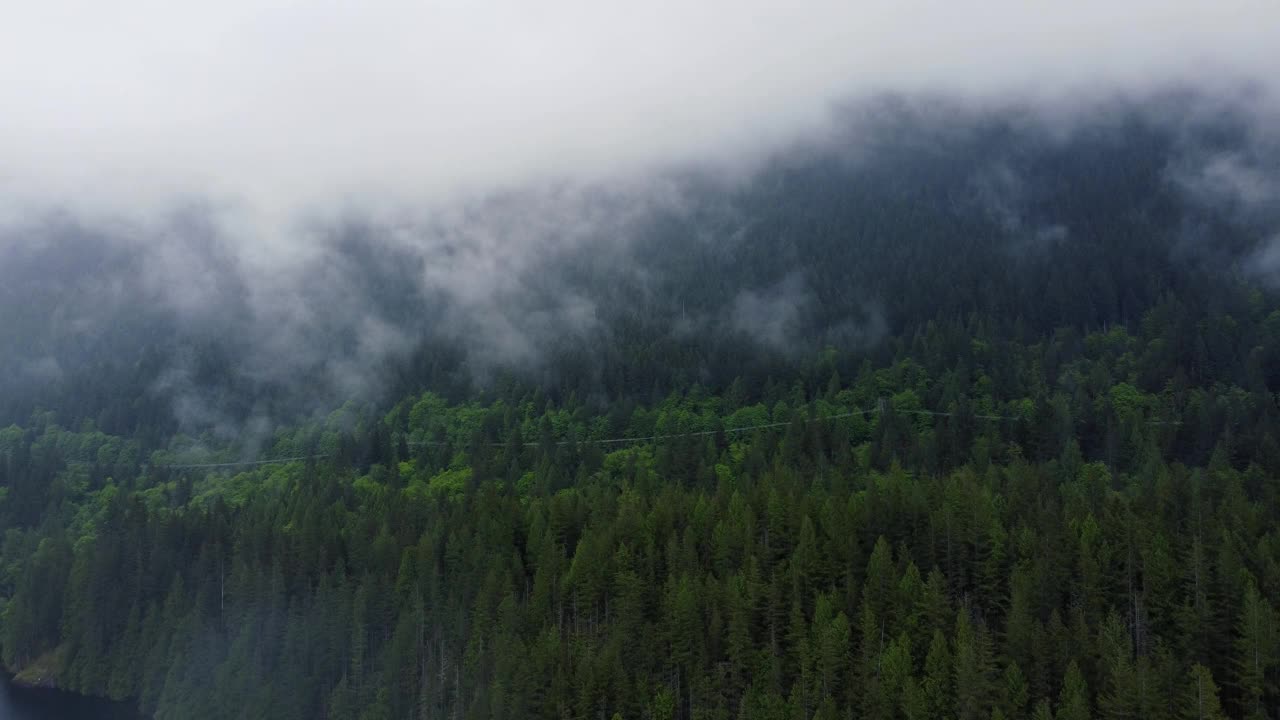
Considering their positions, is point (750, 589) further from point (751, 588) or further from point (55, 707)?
point (55, 707)

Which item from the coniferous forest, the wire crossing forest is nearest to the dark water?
the coniferous forest

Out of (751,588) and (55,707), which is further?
(55,707)

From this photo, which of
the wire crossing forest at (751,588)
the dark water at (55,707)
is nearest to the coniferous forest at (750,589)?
the wire crossing forest at (751,588)

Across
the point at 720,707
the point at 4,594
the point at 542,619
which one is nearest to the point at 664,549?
the point at 542,619

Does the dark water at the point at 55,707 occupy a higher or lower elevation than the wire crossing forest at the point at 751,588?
lower

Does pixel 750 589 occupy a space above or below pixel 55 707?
above

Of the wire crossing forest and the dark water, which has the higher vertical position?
the wire crossing forest

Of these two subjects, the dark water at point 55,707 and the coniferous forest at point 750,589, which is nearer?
the coniferous forest at point 750,589

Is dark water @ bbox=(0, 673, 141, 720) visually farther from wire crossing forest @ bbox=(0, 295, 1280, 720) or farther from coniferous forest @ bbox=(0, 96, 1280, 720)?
wire crossing forest @ bbox=(0, 295, 1280, 720)

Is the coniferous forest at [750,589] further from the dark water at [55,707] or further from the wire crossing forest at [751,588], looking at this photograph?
the dark water at [55,707]

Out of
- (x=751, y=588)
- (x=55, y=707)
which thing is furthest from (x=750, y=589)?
(x=55, y=707)
